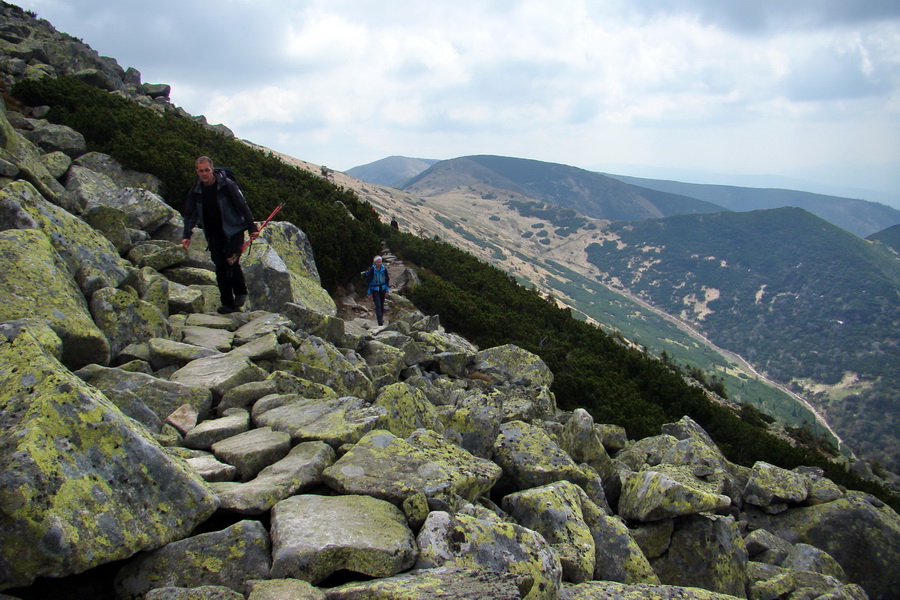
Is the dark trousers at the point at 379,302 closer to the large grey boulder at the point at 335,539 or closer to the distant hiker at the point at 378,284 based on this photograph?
the distant hiker at the point at 378,284

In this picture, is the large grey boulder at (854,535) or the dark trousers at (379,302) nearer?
the large grey boulder at (854,535)

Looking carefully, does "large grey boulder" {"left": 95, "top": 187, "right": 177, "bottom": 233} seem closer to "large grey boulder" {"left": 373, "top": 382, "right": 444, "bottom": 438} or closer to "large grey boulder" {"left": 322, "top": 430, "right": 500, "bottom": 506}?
"large grey boulder" {"left": 373, "top": 382, "right": 444, "bottom": 438}

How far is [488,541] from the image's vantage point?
498 centimetres

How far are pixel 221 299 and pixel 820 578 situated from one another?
12.1m

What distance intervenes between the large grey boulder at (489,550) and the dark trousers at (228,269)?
7.21m

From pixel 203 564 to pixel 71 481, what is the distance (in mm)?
1176

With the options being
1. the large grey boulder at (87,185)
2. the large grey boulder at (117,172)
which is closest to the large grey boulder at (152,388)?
the large grey boulder at (87,185)

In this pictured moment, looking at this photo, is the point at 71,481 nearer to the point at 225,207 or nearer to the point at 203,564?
the point at 203,564

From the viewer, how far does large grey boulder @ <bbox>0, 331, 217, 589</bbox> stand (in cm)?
338

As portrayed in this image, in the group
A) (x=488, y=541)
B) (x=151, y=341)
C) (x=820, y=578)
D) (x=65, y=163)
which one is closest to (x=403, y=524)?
(x=488, y=541)

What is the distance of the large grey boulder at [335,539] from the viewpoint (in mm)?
4082

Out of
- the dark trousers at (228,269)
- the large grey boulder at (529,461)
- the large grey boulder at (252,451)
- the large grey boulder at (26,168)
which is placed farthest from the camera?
the dark trousers at (228,269)

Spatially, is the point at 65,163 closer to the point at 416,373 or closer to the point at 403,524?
the point at 416,373

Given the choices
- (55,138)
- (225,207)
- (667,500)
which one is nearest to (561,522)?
(667,500)
